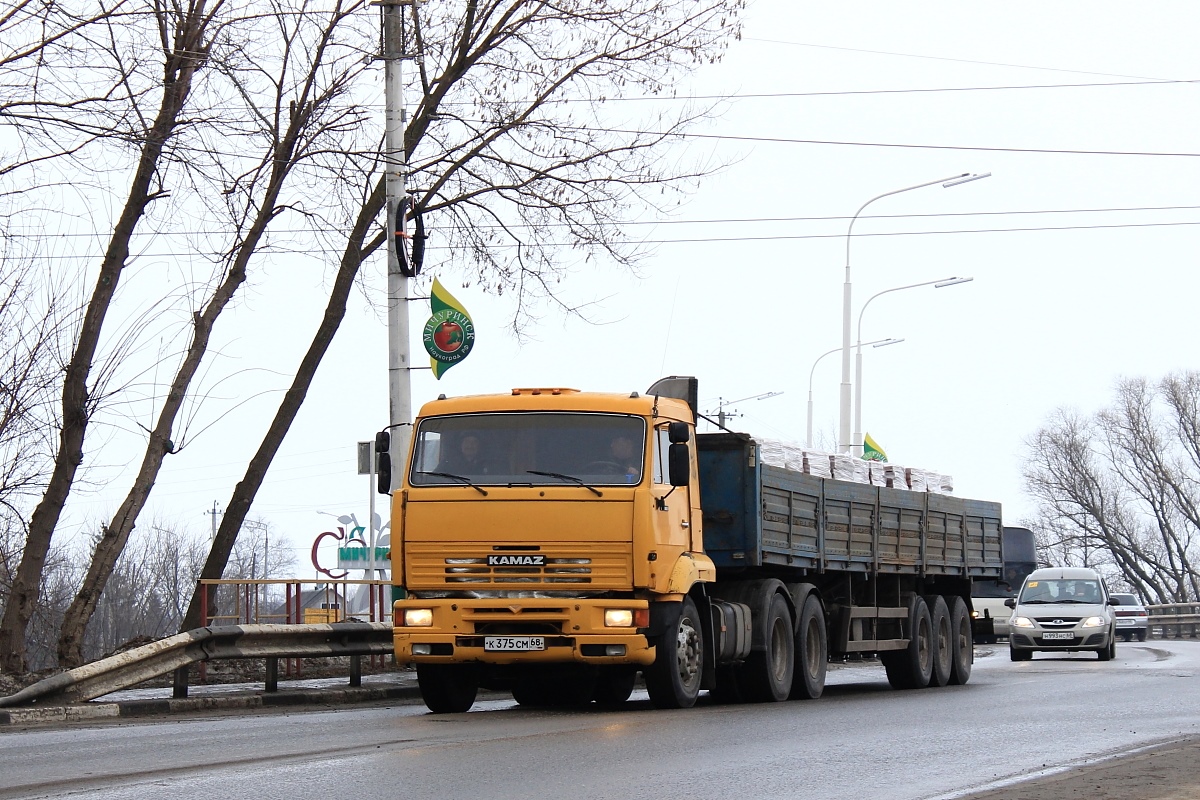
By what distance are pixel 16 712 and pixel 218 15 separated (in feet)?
24.8

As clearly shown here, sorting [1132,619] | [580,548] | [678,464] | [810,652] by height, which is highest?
[678,464]

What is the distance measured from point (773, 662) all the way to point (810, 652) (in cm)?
119

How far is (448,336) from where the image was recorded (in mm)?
19266

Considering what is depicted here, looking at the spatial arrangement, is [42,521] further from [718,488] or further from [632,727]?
[632,727]

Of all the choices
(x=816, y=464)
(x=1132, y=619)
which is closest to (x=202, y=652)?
(x=816, y=464)

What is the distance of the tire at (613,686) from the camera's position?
14.2 metres

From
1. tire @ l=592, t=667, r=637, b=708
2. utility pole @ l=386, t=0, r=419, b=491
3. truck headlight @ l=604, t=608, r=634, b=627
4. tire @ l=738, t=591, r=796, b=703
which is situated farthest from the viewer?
utility pole @ l=386, t=0, r=419, b=491

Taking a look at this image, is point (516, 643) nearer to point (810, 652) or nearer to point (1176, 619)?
point (810, 652)

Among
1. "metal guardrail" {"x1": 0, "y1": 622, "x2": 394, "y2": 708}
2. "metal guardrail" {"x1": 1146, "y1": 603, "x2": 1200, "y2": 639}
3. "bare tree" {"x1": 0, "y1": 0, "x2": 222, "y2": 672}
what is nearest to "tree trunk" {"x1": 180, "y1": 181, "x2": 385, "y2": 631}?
"bare tree" {"x1": 0, "y1": 0, "x2": 222, "y2": 672}

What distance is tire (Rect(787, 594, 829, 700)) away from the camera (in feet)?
55.2

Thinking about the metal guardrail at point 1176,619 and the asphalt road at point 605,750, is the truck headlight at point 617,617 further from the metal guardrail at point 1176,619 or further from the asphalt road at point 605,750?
the metal guardrail at point 1176,619

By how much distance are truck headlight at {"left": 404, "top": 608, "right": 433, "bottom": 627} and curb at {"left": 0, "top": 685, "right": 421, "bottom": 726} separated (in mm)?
2300

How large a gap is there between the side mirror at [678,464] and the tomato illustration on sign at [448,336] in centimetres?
579

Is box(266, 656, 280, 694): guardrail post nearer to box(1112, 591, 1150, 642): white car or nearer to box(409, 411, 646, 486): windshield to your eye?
box(409, 411, 646, 486): windshield
